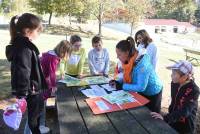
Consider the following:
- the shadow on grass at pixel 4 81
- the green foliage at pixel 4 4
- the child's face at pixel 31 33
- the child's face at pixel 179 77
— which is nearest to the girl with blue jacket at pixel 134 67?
the child's face at pixel 179 77

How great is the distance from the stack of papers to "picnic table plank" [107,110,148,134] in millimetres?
250

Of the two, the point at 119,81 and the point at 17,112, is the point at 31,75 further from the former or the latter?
the point at 119,81

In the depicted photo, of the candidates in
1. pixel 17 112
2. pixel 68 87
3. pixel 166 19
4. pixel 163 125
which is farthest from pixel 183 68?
pixel 166 19

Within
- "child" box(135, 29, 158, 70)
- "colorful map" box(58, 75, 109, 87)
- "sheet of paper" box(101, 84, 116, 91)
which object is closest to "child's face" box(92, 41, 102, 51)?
"child" box(135, 29, 158, 70)

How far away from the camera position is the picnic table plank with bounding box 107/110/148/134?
2691mm

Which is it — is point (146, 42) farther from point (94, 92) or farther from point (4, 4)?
point (4, 4)

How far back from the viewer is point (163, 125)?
9.18 ft

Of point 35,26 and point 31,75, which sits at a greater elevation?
point 35,26

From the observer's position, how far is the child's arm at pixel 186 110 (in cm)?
Answer: 324

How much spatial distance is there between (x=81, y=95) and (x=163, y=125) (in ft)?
4.05

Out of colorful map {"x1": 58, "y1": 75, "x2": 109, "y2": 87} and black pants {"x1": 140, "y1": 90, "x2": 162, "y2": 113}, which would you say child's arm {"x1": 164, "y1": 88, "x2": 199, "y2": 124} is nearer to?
black pants {"x1": 140, "y1": 90, "x2": 162, "y2": 113}

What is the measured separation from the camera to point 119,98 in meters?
3.47

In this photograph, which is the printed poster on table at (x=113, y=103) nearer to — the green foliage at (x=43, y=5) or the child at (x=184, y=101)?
the child at (x=184, y=101)

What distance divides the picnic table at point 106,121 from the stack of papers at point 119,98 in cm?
21
